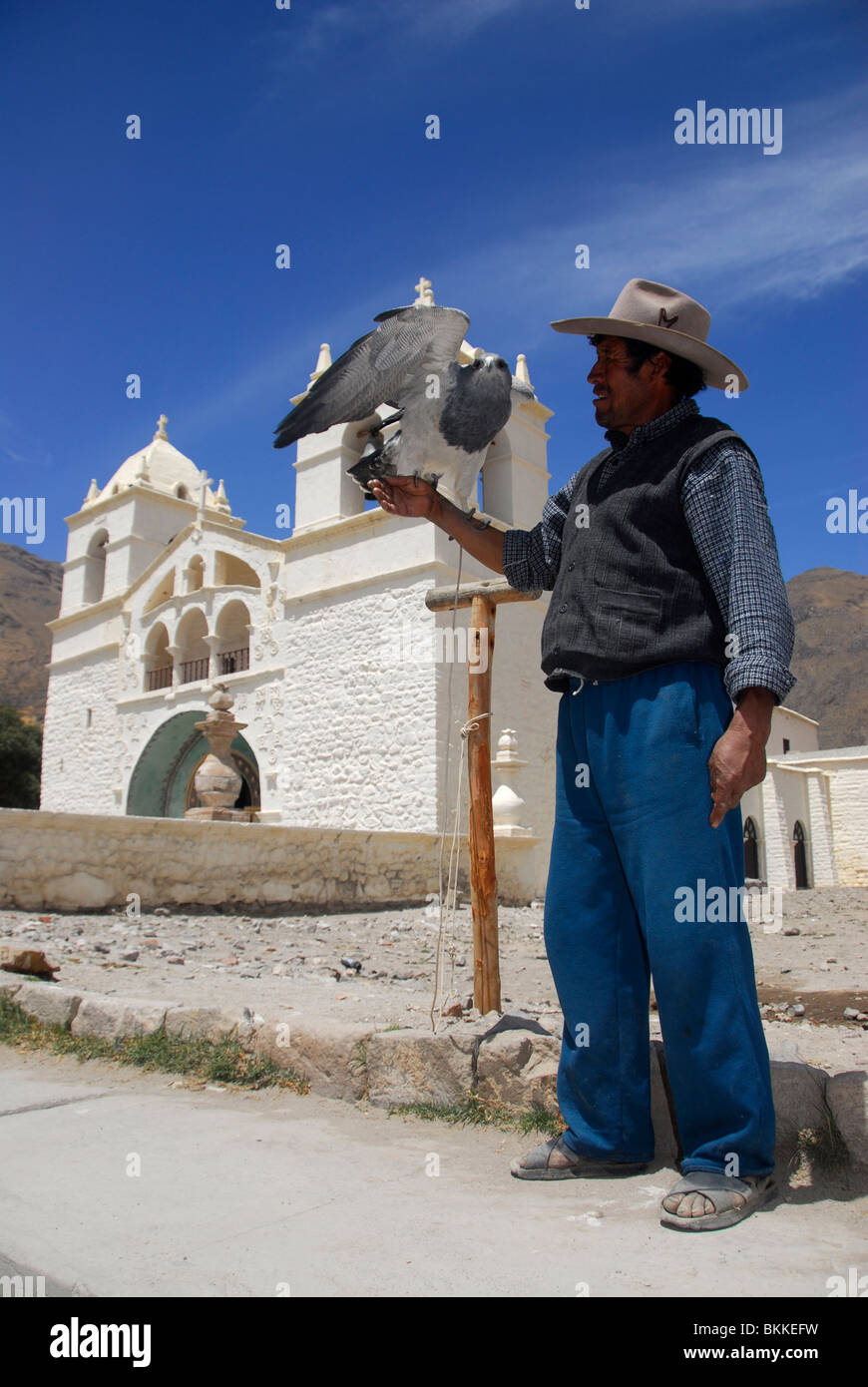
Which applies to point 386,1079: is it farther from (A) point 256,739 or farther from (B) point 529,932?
(A) point 256,739

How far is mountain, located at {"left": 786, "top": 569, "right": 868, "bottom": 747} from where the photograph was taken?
5816 cm

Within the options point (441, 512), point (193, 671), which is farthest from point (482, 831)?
point (193, 671)

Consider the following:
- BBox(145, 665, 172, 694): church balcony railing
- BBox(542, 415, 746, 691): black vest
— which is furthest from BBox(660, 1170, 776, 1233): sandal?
BBox(145, 665, 172, 694): church balcony railing

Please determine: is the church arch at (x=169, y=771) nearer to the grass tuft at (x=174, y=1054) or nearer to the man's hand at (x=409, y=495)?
the grass tuft at (x=174, y=1054)

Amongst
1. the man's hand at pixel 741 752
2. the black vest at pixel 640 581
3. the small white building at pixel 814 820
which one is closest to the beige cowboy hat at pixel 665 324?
the black vest at pixel 640 581

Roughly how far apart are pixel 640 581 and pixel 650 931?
31.1 inches

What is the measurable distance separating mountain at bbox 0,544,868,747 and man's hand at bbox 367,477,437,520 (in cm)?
5226

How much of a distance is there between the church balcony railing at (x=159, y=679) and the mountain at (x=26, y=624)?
33744mm

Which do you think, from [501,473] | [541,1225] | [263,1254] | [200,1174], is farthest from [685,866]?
[501,473]

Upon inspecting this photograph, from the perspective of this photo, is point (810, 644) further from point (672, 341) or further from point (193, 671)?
point (672, 341)

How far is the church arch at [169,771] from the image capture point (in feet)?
57.6

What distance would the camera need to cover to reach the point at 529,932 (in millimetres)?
9719

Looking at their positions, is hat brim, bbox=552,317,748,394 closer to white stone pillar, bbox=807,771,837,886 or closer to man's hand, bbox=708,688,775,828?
man's hand, bbox=708,688,775,828

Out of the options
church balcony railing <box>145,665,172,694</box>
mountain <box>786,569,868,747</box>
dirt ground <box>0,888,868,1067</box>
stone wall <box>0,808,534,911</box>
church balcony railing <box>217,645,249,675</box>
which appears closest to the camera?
dirt ground <box>0,888,868,1067</box>
